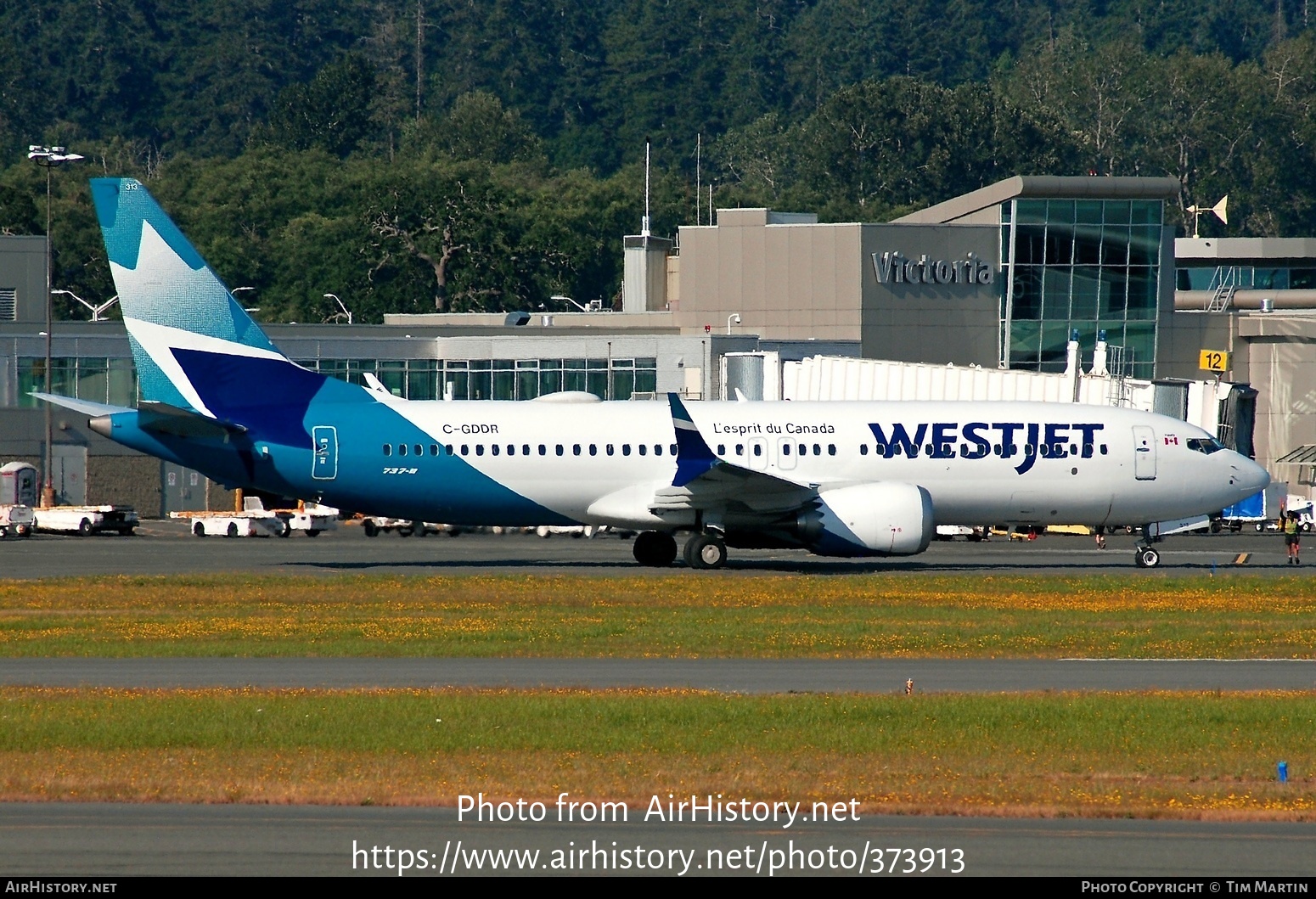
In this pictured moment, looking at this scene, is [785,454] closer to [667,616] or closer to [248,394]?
[667,616]

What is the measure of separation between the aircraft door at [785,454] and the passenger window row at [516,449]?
245cm

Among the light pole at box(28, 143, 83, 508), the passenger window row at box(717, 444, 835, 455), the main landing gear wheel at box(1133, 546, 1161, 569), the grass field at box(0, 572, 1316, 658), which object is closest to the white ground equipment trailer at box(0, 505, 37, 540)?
the light pole at box(28, 143, 83, 508)

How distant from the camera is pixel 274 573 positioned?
131ft

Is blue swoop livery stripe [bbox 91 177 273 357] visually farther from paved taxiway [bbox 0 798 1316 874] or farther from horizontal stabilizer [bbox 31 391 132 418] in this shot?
paved taxiway [bbox 0 798 1316 874]

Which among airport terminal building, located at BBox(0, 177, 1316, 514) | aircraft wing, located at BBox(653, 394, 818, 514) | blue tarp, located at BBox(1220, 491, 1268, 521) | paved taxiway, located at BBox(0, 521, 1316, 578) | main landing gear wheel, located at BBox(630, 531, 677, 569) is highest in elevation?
airport terminal building, located at BBox(0, 177, 1316, 514)

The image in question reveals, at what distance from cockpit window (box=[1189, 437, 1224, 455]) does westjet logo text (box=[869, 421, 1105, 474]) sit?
7.99ft

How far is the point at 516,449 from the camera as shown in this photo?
4250 cm

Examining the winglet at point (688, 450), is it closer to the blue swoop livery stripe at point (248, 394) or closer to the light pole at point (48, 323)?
the blue swoop livery stripe at point (248, 394)

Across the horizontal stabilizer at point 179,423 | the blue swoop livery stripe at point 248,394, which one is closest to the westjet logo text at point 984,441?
the blue swoop livery stripe at point 248,394

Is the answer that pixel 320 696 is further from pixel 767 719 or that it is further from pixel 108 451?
pixel 108 451

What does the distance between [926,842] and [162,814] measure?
6.14 m

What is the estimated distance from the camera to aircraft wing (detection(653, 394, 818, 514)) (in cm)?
4075

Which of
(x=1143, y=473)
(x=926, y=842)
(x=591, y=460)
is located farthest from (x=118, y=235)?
(x=926, y=842)

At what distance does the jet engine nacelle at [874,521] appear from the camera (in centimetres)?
4009
